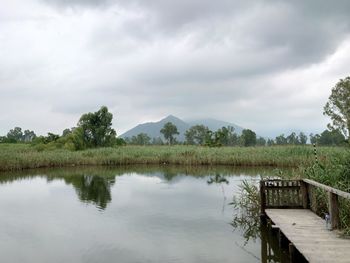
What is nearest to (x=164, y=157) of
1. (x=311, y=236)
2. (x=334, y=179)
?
(x=334, y=179)

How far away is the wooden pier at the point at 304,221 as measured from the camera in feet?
15.7

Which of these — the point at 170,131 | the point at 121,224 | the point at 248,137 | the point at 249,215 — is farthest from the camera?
the point at 170,131

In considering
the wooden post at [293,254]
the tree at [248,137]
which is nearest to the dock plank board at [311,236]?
the wooden post at [293,254]

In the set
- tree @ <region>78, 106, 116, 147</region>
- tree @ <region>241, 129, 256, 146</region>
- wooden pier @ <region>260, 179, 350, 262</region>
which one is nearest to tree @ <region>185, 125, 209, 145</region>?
tree @ <region>241, 129, 256, 146</region>

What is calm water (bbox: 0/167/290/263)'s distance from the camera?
647 cm

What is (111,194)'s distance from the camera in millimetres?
13109

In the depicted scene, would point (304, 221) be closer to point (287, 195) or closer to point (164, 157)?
point (287, 195)

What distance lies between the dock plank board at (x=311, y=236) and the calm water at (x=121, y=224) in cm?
69

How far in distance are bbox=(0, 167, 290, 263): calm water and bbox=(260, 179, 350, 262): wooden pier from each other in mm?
711

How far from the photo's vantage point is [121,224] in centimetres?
862

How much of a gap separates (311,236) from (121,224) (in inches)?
176

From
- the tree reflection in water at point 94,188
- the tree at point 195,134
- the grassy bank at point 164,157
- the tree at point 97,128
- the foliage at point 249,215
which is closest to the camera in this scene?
the foliage at point 249,215

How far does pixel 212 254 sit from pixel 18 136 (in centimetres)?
7783

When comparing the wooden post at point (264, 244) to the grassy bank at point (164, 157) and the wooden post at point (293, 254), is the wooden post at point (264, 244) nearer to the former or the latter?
the wooden post at point (293, 254)
